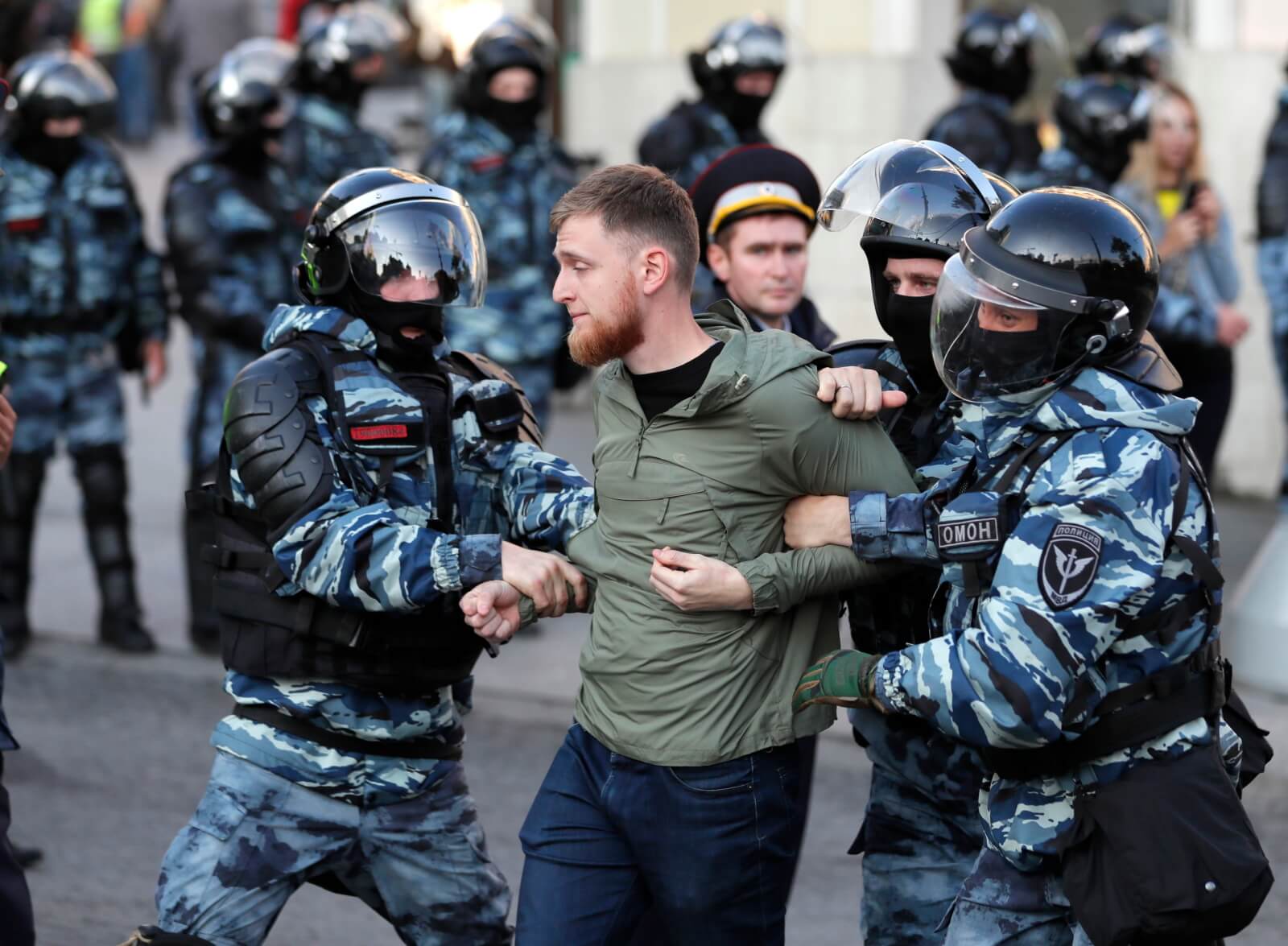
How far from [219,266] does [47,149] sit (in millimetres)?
Result: 827

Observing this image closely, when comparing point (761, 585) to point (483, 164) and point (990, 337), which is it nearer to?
point (990, 337)

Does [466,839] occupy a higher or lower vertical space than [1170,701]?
lower

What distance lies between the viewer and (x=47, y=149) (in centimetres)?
765

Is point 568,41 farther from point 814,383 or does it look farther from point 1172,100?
point 814,383

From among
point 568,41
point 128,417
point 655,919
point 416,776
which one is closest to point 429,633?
point 416,776

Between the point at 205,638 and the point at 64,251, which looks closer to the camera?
the point at 64,251

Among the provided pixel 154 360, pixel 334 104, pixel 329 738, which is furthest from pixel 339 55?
pixel 329 738

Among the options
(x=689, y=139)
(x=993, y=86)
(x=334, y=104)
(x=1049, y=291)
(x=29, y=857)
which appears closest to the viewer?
(x=1049, y=291)

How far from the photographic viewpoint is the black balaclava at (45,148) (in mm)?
7652

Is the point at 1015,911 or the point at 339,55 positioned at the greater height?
the point at 339,55

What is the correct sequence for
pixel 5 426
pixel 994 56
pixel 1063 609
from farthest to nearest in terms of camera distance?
pixel 994 56, pixel 5 426, pixel 1063 609

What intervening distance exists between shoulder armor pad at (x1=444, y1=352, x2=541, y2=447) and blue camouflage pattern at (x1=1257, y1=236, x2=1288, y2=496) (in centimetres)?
460

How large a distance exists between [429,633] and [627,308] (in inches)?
32.0

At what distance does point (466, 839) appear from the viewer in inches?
152
